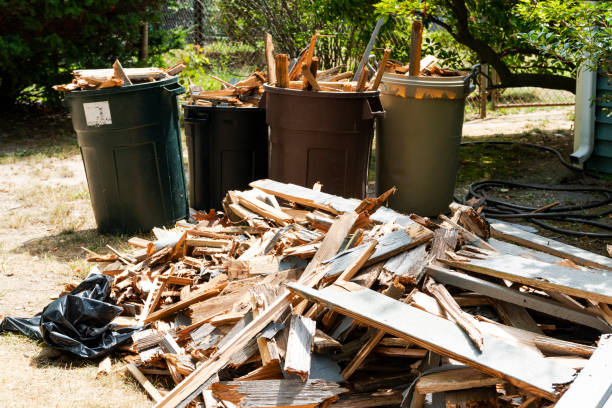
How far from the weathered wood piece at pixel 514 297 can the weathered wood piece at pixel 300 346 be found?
74 cm

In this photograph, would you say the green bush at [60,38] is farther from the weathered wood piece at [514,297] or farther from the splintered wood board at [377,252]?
the weathered wood piece at [514,297]

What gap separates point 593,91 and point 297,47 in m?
4.67

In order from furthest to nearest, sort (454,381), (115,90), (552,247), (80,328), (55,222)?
1. (55,222)
2. (115,90)
3. (552,247)
4. (80,328)
5. (454,381)

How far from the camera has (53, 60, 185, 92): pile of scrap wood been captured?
486 cm

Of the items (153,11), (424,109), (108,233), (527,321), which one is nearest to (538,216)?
(424,109)

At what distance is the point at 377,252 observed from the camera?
10.5 ft

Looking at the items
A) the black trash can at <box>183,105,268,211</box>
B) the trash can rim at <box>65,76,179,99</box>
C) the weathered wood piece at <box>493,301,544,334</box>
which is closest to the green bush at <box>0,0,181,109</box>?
the trash can rim at <box>65,76,179,99</box>

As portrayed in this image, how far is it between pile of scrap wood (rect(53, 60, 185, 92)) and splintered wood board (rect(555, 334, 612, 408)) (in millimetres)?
4059

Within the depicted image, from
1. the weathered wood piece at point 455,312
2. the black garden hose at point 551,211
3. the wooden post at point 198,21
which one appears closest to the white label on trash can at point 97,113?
the weathered wood piece at point 455,312

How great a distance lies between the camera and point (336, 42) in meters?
9.30

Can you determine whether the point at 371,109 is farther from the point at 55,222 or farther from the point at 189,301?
the point at 55,222

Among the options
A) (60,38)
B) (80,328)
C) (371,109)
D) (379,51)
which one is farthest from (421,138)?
(60,38)

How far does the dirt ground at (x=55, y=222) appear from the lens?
3068 millimetres

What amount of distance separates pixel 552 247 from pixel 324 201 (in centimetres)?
151
